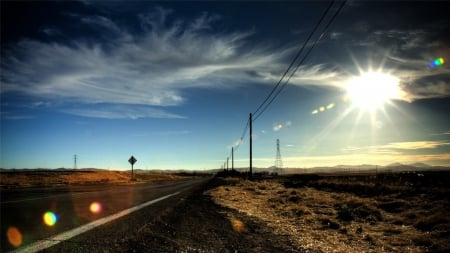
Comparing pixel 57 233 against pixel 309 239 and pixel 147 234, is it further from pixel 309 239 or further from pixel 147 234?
pixel 309 239

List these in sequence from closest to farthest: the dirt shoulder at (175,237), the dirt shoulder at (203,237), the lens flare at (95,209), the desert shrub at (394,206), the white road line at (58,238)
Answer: the white road line at (58,238) < the dirt shoulder at (175,237) < the dirt shoulder at (203,237) < the lens flare at (95,209) < the desert shrub at (394,206)

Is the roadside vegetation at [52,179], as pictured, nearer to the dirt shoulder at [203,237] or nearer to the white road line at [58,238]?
the white road line at [58,238]

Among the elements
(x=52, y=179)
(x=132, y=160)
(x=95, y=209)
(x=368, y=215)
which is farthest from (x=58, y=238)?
(x=52, y=179)

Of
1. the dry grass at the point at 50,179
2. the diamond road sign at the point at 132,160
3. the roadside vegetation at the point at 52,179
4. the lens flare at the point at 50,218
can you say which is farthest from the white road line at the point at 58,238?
the diamond road sign at the point at 132,160

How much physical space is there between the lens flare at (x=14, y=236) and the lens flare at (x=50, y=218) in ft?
2.68

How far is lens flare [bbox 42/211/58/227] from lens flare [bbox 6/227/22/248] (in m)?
0.82

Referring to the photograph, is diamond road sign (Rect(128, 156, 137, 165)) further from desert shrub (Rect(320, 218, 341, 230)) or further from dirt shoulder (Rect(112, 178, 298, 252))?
dirt shoulder (Rect(112, 178, 298, 252))

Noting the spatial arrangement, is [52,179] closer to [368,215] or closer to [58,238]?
[368,215]

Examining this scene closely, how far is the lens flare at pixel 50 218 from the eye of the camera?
323 inches

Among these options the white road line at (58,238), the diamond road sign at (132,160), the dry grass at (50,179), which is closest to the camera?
the white road line at (58,238)

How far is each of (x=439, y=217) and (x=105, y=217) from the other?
11.0m

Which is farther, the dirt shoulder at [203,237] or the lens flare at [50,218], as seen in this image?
the lens flare at [50,218]

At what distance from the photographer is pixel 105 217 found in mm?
9539

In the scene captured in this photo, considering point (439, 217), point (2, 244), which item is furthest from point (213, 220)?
point (439, 217)
